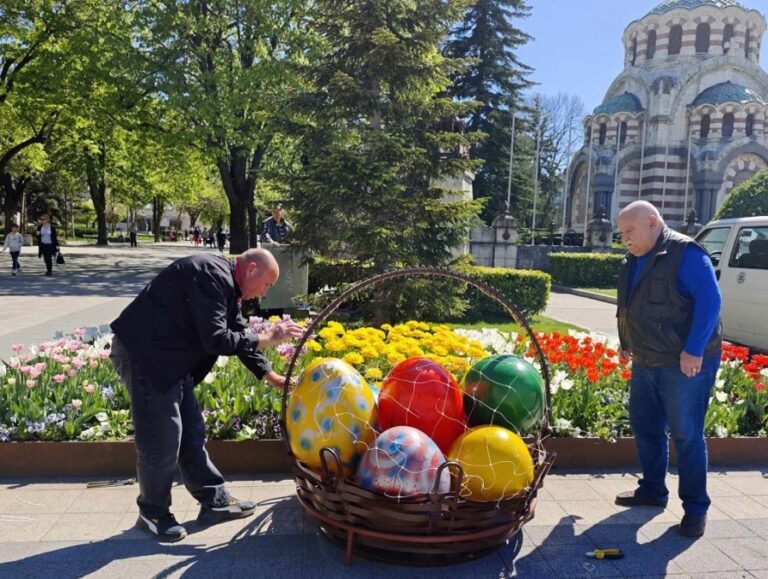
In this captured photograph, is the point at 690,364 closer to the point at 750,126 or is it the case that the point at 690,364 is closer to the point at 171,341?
the point at 171,341

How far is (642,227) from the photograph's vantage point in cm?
384

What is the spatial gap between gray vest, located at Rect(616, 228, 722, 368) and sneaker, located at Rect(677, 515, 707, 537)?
957mm

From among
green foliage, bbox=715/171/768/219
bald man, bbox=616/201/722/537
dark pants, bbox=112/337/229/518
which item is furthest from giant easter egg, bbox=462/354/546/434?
green foliage, bbox=715/171/768/219

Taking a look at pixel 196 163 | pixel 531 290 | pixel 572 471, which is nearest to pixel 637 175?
pixel 196 163

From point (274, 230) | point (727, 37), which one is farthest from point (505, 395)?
point (727, 37)

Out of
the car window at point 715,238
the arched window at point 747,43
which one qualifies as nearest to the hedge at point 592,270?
the car window at point 715,238

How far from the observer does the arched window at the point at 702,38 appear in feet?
150

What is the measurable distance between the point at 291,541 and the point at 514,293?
10215mm

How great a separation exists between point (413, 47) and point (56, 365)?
733cm

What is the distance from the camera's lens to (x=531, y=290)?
13.2 m

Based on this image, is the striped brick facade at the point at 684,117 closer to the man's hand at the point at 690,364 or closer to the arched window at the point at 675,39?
the arched window at the point at 675,39

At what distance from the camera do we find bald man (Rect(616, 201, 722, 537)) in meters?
3.62

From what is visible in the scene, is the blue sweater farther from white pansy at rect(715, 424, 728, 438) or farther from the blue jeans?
white pansy at rect(715, 424, 728, 438)

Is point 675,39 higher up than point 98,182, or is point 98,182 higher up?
point 675,39
